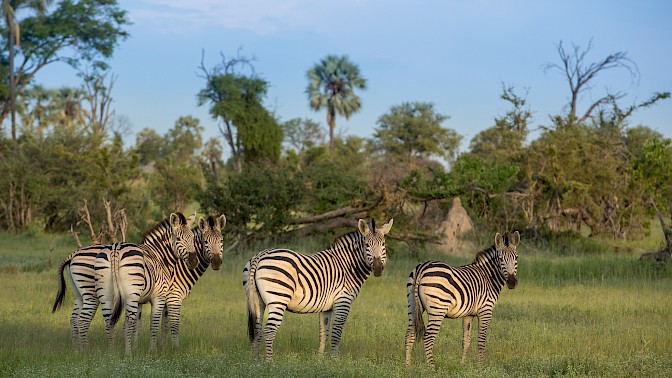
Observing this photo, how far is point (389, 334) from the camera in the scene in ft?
34.3

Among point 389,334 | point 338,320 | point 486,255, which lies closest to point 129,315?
point 338,320

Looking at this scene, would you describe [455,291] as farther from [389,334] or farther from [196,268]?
[196,268]

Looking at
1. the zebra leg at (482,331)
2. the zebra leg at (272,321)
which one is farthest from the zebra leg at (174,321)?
the zebra leg at (482,331)

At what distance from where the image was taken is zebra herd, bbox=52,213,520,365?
8.16 meters

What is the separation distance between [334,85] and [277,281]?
171ft

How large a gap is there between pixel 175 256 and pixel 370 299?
17.3ft

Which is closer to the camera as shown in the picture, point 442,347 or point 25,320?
point 442,347

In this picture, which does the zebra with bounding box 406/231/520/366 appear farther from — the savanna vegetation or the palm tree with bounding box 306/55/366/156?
the palm tree with bounding box 306/55/366/156

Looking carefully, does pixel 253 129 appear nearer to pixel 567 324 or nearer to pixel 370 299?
pixel 370 299

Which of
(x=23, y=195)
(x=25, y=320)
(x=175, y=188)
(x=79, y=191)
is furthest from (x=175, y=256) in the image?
(x=175, y=188)

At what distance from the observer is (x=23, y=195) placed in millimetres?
29250

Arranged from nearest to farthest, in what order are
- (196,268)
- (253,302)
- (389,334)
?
(253,302) < (196,268) < (389,334)

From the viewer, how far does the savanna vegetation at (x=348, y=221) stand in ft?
28.9

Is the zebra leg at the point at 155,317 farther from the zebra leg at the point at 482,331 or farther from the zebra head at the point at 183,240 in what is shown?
the zebra leg at the point at 482,331
